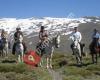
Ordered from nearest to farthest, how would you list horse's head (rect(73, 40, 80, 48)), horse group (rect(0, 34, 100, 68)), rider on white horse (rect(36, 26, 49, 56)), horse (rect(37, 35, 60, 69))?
horse (rect(37, 35, 60, 69)) < horse group (rect(0, 34, 100, 68)) < rider on white horse (rect(36, 26, 49, 56)) < horse's head (rect(73, 40, 80, 48))

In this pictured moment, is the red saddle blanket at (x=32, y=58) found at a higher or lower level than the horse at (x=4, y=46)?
lower

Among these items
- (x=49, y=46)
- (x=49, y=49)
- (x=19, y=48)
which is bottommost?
(x=49, y=49)

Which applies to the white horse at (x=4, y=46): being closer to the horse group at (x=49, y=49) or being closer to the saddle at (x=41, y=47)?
the horse group at (x=49, y=49)

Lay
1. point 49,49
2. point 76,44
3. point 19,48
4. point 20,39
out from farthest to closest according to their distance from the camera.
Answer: point 76,44 → point 19,48 → point 20,39 → point 49,49

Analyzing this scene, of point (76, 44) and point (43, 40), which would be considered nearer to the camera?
point (43, 40)

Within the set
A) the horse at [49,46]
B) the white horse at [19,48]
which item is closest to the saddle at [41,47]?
A: the horse at [49,46]

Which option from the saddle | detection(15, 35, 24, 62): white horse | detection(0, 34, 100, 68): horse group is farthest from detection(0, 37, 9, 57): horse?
the saddle

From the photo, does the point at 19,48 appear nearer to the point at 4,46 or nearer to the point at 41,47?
the point at 41,47

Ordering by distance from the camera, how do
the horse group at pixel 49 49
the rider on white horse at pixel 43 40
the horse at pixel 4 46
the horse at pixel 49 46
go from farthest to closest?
the horse at pixel 4 46 < the rider on white horse at pixel 43 40 < the horse group at pixel 49 49 < the horse at pixel 49 46

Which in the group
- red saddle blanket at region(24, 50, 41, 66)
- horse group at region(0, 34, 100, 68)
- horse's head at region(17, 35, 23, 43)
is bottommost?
red saddle blanket at region(24, 50, 41, 66)

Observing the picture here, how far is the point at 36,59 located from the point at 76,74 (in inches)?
172

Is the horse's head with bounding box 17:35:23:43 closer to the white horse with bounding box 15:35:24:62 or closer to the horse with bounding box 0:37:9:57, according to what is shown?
the white horse with bounding box 15:35:24:62

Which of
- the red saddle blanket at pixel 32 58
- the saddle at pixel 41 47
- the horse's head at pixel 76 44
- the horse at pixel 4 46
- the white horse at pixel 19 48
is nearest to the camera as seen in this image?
the saddle at pixel 41 47

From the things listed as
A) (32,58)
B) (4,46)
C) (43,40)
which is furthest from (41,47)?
(4,46)
